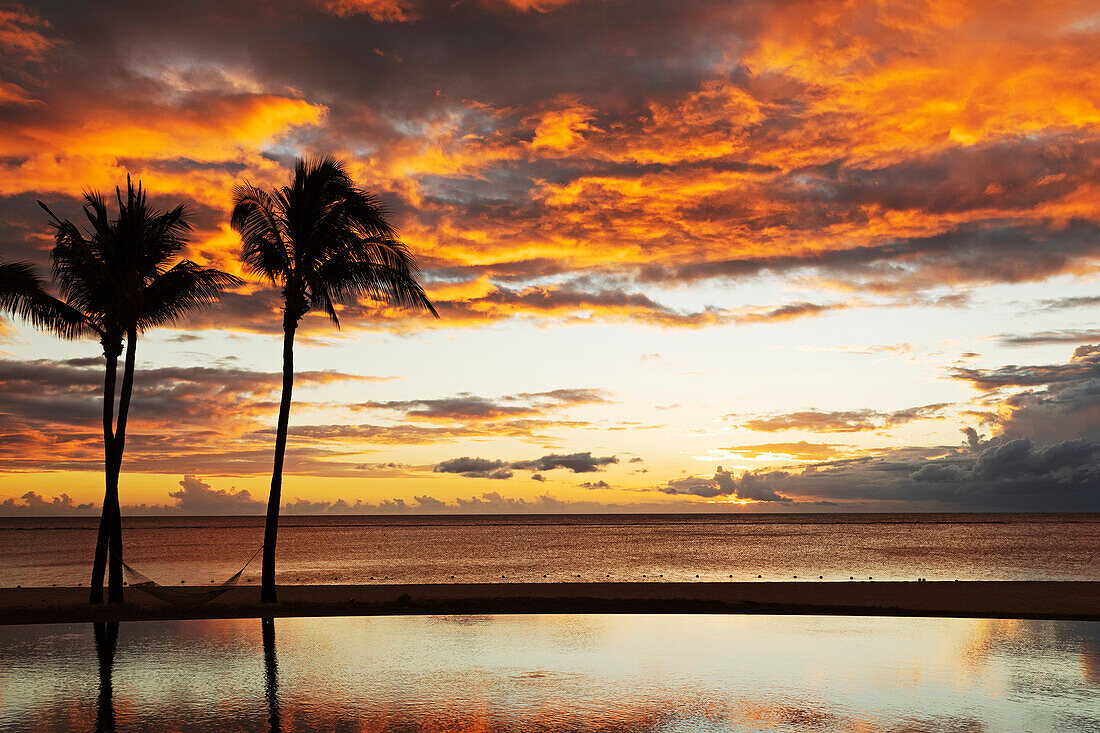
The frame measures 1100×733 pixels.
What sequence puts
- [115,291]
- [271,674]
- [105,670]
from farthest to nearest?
[115,291] → [105,670] → [271,674]

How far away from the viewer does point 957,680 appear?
14156mm

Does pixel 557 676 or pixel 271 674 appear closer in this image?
pixel 557 676

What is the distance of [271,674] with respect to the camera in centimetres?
1459

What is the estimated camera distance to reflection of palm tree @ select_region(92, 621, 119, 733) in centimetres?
1139

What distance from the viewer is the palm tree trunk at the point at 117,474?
78.7 ft

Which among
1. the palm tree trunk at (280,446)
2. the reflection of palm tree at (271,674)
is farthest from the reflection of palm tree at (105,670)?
the palm tree trunk at (280,446)

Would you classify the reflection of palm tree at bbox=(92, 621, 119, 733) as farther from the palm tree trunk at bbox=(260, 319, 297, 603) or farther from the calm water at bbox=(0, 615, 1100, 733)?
the palm tree trunk at bbox=(260, 319, 297, 603)

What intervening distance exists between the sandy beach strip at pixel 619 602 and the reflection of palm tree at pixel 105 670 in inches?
73.8

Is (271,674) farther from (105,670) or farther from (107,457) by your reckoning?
(107,457)

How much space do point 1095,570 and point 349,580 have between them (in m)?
51.6

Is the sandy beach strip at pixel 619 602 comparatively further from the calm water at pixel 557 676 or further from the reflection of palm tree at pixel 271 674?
the reflection of palm tree at pixel 271 674

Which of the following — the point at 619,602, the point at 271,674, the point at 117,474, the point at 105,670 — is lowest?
the point at 619,602

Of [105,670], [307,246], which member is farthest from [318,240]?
[105,670]

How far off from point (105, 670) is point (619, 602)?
14.1 m
